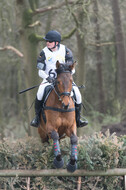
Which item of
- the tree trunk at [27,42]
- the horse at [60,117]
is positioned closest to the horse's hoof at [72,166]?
the horse at [60,117]

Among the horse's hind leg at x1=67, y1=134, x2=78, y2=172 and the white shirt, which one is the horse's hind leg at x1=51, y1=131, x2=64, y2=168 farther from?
the white shirt

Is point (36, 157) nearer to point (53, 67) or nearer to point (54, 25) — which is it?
point (53, 67)

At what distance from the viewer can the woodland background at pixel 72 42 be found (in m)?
11.0

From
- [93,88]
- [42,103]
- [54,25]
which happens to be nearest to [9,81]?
[93,88]

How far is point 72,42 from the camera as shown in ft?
47.4

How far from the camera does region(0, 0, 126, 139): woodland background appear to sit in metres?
11.0

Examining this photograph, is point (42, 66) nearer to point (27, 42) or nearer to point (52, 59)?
point (52, 59)

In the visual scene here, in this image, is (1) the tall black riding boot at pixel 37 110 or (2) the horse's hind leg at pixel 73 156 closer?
(2) the horse's hind leg at pixel 73 156

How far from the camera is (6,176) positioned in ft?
19.4

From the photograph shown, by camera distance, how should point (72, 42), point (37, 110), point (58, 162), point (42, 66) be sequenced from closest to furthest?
point (58, 162), point (42, 66), point (37, 110), point (72, 42)

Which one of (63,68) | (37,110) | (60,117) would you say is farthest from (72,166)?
(63,68)

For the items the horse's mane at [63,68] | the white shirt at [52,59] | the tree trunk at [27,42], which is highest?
the tree trunk at [27,42]

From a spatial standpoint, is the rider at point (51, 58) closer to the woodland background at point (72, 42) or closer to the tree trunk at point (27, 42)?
the woodland background at point (72, 42)

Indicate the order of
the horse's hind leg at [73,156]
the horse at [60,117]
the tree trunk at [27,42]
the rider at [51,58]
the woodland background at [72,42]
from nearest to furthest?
the horse at [60,117] < the horse's hind leg at [73,156] < the rider at [51,58] < the woodland background at [72,42] < the tree trunk at [27,42]
